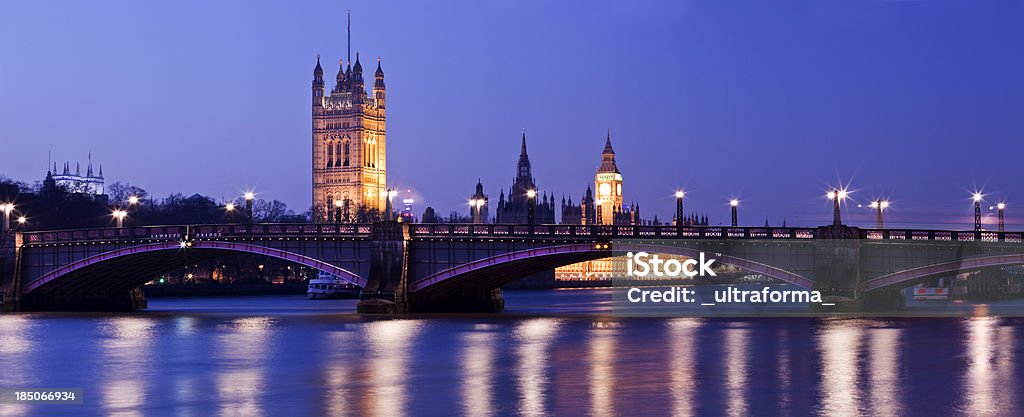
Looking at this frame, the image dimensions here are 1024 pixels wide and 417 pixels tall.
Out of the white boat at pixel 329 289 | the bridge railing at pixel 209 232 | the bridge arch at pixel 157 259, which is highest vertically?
the bridge railing at pixel 209 232

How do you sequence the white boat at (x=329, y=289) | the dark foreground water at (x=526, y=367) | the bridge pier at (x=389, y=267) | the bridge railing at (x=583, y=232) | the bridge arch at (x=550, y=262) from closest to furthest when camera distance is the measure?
1. the dark foreground water at (x=526, y=367)
2. the bridge arch at (x=550, y=262)
3. the bridge railing at (x=583, y=232)
4. the bridge pier at (x=389, y=267)
5. the white boat at (x=329, y=289)

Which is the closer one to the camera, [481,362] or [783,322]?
[481,362]

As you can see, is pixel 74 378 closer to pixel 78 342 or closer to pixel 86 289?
pixel 78 342

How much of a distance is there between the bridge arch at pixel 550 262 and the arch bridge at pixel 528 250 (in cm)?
7

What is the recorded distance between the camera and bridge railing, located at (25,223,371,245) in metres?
79.2

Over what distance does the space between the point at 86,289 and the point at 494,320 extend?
3170cm

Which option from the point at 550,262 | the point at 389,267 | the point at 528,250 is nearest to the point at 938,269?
the point at 550,262

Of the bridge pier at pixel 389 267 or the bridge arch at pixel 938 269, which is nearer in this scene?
the bridge arch at pixel 938 269

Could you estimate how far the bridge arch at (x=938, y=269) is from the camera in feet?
240

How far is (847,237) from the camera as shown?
73.6 metres

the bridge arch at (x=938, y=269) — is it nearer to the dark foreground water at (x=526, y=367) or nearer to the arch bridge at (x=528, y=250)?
the arch bridge at (x=528, y=250)

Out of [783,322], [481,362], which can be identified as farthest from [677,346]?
[783,322]

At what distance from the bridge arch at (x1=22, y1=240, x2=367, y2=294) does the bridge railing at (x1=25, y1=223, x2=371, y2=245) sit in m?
0.58

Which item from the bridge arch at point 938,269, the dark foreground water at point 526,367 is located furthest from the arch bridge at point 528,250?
the dark foreground water at point 526,367
